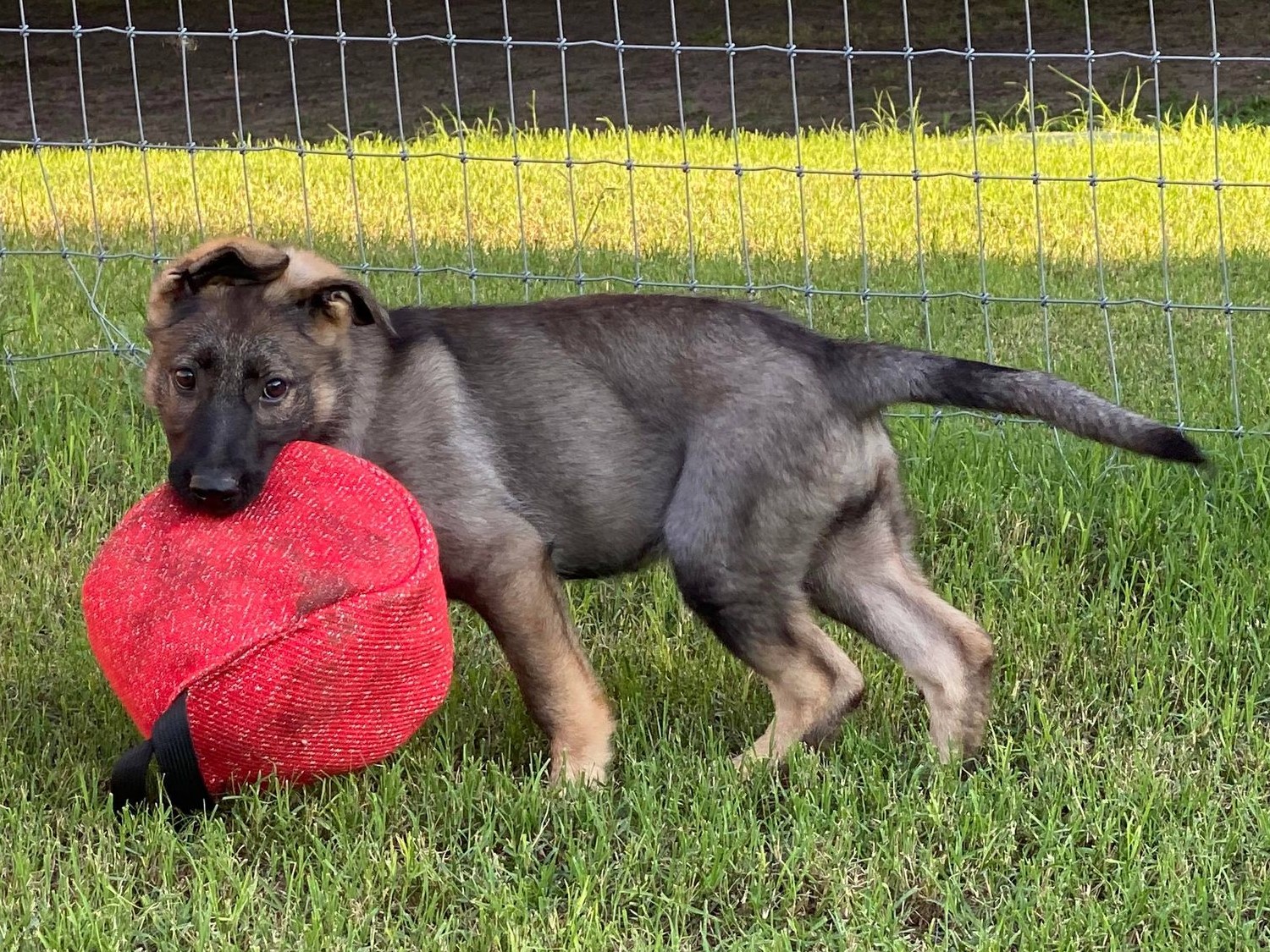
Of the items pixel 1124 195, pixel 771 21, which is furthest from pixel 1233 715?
pixel 771 21

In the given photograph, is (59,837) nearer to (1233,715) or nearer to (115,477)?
(115,477)

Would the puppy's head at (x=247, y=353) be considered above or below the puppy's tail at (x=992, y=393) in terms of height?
above

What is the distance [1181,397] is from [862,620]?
2411 mm

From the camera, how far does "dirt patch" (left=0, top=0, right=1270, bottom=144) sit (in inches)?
560

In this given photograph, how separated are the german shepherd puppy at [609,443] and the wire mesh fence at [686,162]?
6.06 ft

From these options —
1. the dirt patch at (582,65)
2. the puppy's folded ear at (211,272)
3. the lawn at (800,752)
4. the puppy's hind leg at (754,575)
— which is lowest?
the lawn at (800,752)

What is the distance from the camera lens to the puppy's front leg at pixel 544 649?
3764 mm

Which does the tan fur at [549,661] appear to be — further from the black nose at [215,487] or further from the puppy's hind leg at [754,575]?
the black nose at [215,487]

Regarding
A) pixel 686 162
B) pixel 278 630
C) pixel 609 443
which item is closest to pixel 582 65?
pixel 686 162

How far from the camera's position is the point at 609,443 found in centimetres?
402

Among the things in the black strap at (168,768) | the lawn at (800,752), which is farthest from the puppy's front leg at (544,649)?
the black strap at (168,768)

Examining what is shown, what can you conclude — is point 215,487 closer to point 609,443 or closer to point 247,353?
point 247,353

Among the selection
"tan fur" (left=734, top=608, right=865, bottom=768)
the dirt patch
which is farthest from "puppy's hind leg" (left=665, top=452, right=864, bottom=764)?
the dirt patch

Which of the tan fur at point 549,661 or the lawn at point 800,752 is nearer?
the lawn at point 800,752
